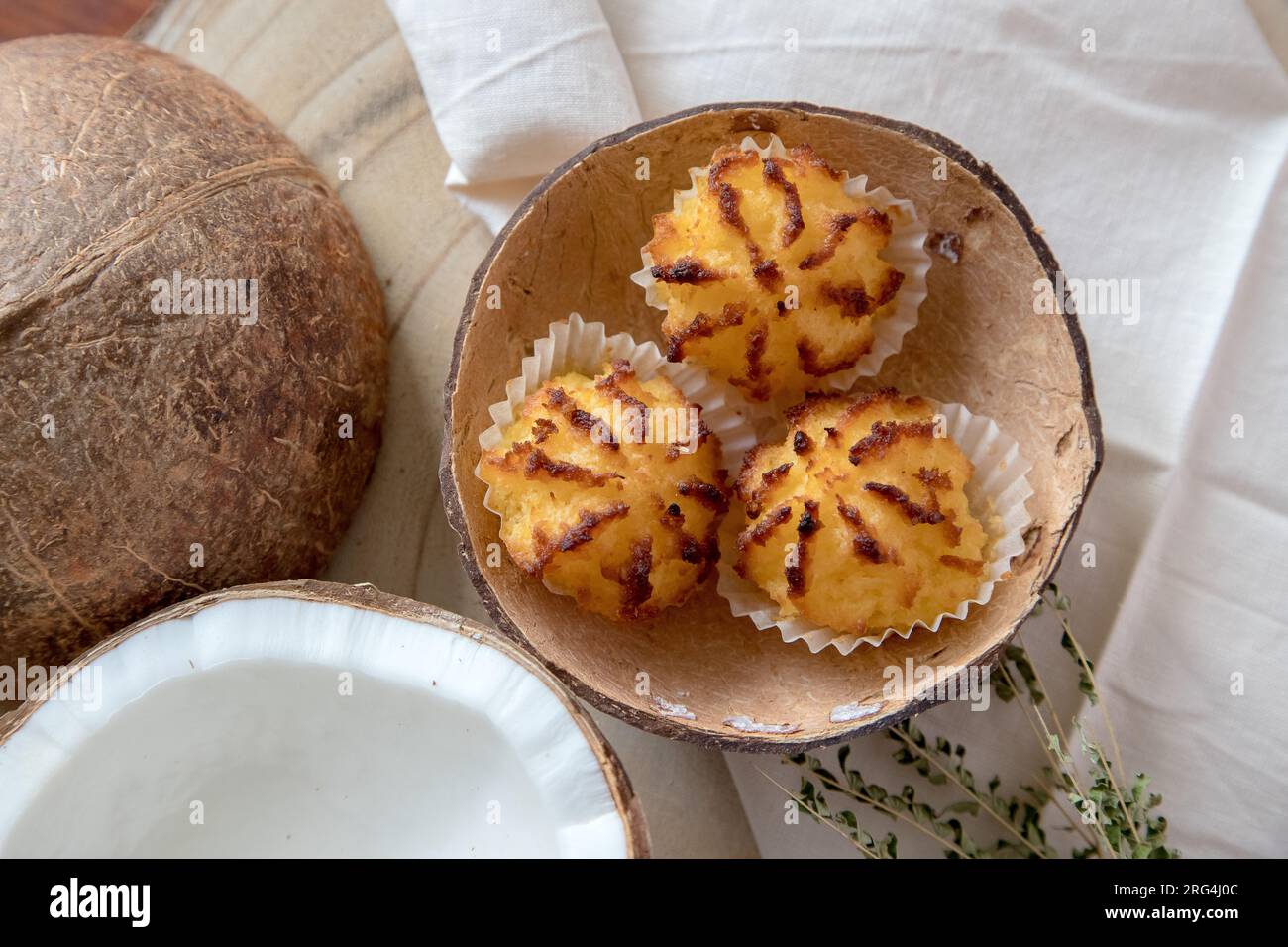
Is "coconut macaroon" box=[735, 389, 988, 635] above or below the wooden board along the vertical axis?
below

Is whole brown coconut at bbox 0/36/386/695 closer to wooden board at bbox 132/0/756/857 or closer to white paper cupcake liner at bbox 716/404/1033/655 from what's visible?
wooden board at bbox 132/0/756/857

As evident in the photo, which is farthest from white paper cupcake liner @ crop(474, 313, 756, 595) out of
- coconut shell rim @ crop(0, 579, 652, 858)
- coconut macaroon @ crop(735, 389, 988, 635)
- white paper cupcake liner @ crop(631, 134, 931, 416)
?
coconut shell rim @ crop(0, 579, 652, 858)

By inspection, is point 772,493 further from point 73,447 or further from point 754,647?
point 73,447

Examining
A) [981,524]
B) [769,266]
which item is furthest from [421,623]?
[981,524]

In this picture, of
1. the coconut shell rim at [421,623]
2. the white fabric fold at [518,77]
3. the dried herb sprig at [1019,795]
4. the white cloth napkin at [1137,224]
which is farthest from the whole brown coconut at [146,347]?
the dried herb sprig at [1019,795]

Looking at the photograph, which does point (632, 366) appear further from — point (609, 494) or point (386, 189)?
point (386, 189)
